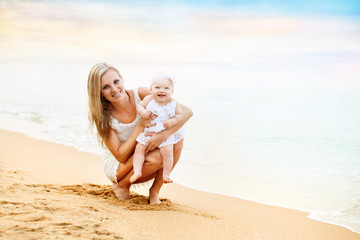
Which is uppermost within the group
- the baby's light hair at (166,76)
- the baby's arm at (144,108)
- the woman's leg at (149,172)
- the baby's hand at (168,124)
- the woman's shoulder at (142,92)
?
the baby's light hair at (166,76)

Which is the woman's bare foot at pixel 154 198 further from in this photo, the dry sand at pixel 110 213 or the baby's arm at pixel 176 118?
the baby's arm at pixel 176 118

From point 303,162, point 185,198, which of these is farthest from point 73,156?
point 303,162

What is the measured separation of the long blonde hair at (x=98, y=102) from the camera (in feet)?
11.2

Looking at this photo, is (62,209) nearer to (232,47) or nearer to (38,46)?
(38,46)

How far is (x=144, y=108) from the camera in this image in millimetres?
3510

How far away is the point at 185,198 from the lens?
424cm

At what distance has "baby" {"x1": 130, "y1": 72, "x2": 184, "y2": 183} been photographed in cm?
337

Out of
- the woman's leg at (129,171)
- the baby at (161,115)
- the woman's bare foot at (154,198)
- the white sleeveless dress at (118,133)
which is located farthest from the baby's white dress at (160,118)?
the woman's bare foot at (154,198)

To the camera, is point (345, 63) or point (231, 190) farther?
point (345, 63)

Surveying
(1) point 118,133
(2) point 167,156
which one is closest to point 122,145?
(1) point 118,133

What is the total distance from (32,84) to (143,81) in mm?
5375

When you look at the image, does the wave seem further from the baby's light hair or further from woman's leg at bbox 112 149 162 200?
the baby's light hair

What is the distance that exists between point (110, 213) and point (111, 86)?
1135 millimetres

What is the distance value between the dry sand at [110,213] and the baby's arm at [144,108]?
0.76 m
